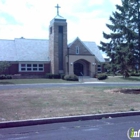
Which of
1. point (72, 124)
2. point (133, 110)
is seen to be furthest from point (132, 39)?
point (72, 124)

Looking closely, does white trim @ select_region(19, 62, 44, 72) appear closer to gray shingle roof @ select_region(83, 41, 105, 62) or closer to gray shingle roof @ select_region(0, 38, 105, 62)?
gray shingle roof @ select_region(0, 38, 105, 62)

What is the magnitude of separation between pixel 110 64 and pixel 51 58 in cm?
2394

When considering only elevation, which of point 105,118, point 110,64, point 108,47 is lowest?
point 105,118

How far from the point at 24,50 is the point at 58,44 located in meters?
6.57

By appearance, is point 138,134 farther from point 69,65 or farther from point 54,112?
point 69,65

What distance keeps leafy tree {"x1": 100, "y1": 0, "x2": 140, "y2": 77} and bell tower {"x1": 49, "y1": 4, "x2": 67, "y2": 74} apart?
73.4 ft

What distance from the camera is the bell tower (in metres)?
42.4

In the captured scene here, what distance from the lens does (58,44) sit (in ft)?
141

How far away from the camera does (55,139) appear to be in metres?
6.71

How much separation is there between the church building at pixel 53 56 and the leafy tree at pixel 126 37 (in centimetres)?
2265
